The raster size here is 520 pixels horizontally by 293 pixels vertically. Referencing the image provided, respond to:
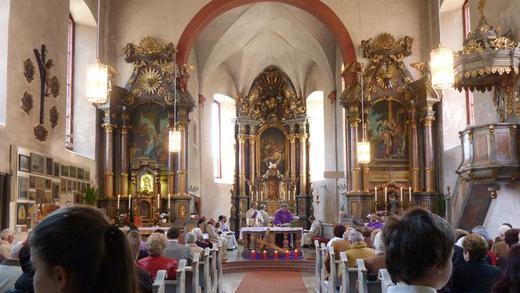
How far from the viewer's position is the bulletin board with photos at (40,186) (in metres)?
11.9

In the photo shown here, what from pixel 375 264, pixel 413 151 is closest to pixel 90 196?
pixel 413 151

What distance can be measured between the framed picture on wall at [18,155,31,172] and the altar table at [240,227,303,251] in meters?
6.91

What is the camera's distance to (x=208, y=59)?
2353 cm

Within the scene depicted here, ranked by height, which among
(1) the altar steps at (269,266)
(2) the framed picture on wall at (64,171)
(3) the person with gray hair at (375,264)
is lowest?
(1) the altar steps at (269,266)

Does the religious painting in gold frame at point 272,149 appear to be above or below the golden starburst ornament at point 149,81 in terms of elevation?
below

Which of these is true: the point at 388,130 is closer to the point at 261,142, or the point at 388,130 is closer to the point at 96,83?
the point at 96,83

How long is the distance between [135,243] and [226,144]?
73.9 feet

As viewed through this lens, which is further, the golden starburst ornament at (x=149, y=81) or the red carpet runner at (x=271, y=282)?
the golden starburst ornament at (x=149, y=81)

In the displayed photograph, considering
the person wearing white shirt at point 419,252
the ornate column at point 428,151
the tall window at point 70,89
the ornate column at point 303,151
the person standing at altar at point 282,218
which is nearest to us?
the person wearing white shirt at point 419,252

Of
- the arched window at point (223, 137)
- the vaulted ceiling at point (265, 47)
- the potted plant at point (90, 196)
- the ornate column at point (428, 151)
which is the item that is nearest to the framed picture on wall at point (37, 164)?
the potted plant at point (90, 196)

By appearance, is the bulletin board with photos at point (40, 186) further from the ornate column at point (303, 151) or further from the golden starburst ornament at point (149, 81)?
the ornate column at point (303, 151)

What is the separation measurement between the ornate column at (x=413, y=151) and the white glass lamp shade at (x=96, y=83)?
10053mm

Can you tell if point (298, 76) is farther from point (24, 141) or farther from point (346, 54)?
point (24, 141)

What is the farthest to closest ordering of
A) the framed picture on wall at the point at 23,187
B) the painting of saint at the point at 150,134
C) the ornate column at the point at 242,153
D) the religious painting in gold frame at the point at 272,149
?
the religious painting in gold frame at the point at 272,149 < the ornate column at the point at 242,153 < the painting of saint at the point at 150,134 < the framed picture on wall at the point at 23,187
